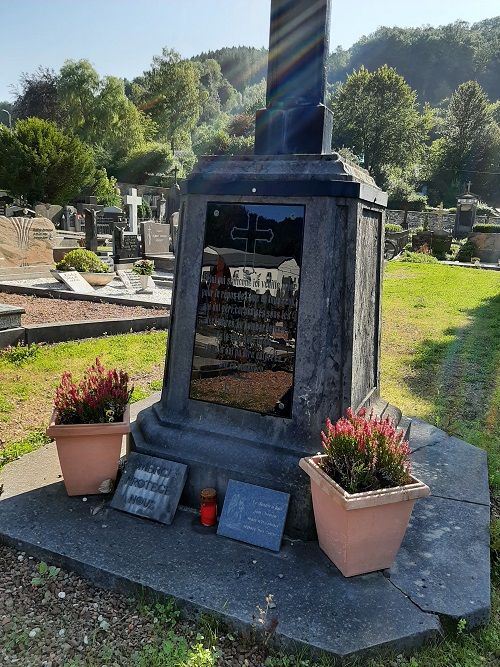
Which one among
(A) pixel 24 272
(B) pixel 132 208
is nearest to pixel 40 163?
(B) pixel 132 208

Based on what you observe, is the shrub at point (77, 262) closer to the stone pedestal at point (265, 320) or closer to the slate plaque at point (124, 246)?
the slate plaque at point (124, 246)

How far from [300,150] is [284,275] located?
0.81 meters

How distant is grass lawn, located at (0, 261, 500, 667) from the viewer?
7.35ft

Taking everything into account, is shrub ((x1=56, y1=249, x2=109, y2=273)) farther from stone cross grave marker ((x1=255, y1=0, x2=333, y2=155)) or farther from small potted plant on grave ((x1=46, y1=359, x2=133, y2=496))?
stone cross grave marker ((x1=255, y1=0, x2=333, y2=155))

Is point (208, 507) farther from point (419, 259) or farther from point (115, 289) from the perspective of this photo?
point (419, 259)

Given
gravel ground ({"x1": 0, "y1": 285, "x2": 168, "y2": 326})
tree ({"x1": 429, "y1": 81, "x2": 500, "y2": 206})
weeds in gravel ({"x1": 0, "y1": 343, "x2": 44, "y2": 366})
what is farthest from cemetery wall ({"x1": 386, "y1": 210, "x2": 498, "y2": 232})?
weeds in gravel ({"x1": 0, "y1": 343, "x2": 44, "y2": 366})

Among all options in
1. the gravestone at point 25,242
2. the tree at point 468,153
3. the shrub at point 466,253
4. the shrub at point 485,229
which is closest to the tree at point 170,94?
the tree at point 468,153

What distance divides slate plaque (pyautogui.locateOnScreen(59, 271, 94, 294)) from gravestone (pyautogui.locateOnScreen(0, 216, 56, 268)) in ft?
6.96

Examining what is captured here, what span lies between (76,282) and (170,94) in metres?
62.0

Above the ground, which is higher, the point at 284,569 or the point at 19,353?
the point at 19,353

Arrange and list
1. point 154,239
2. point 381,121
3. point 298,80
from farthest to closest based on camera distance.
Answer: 1. point 381,121
2. point 154,239
3. point 298,80

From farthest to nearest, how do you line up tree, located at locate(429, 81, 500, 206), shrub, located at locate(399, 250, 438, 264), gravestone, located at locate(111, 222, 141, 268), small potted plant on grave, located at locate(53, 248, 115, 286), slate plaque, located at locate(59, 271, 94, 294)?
tree, located at locate(429, 81, 500, 206) < shrub, located at locate(399, 250, 438, 264) < gravestone, located at locate(111, 222, 141, 268) < small potted plant on grave, located at locate(53, 248, 115, 286) < slate plaque, located at locate(59, 271, 94, 294)

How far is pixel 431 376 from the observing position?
6.31 m

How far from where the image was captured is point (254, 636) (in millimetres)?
2193
